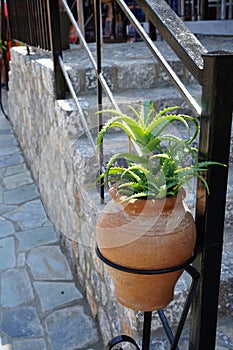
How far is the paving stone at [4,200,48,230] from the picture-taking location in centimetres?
292

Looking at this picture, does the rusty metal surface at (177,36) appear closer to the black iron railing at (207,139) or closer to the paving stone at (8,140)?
the black iron railing at (207,139)

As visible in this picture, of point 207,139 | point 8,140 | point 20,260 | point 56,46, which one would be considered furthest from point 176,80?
point 8,140

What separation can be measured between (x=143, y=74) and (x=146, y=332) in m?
1.66

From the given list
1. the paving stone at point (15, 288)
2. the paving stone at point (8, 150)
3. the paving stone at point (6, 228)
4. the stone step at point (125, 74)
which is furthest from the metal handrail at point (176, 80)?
the paving stone at point (8, 150)

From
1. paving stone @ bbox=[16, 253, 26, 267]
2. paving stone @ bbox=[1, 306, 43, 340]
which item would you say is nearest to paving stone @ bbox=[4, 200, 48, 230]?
paving stone @ bbox=[16, 253, 26, 267]

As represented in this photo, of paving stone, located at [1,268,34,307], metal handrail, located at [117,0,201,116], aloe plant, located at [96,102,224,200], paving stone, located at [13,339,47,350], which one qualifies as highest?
metal handrail, located at [117,0,201,116]

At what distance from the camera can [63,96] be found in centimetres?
218

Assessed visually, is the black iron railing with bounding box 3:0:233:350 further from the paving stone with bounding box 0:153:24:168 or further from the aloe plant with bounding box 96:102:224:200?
the paving stone with bounding box 0:153:24:168

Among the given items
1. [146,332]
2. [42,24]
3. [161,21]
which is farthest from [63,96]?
[146,332]

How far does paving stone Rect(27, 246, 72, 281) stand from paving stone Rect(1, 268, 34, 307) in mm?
74

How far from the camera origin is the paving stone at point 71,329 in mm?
1804

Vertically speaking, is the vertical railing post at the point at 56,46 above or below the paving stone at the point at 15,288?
above

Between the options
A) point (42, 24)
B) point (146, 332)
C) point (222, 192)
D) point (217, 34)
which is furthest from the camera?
point (217, 34)

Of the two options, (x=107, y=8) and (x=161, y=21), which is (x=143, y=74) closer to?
(x=161, y=21)
